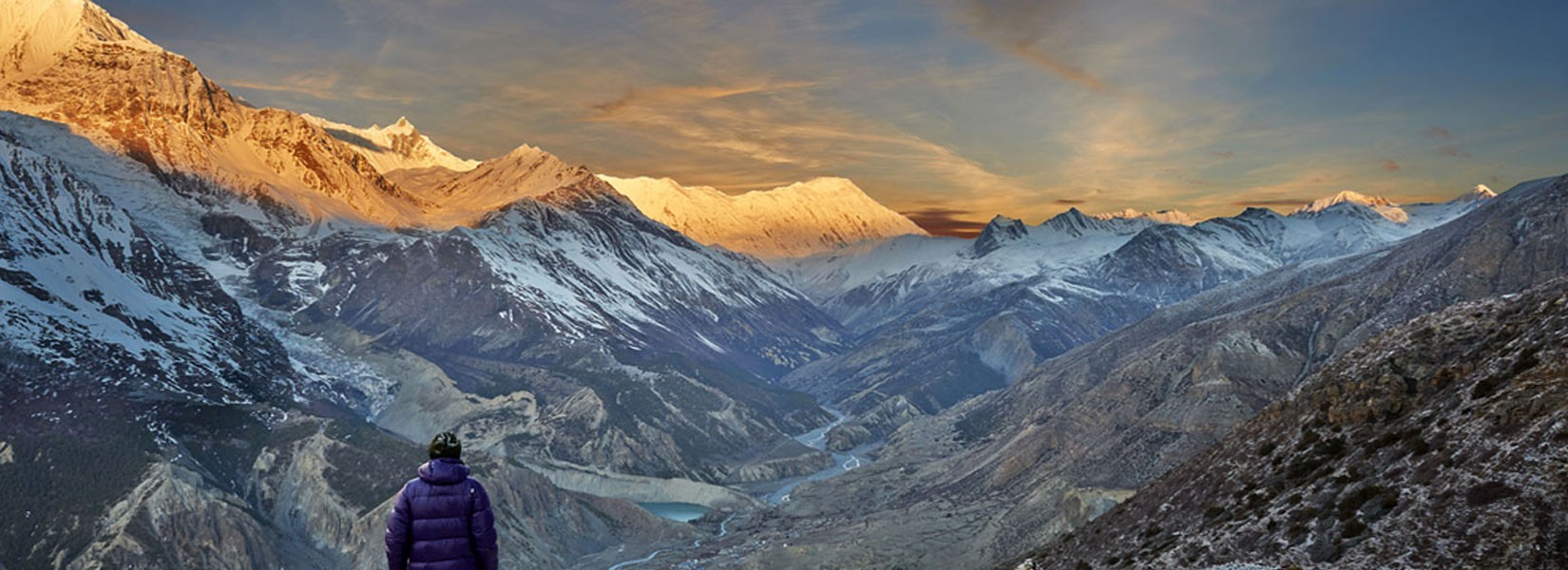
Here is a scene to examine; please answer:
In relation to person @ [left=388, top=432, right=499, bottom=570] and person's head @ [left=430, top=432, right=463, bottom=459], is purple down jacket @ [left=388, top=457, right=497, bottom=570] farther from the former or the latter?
person's head @ [left=430, top=432, right=463, bottom=459]

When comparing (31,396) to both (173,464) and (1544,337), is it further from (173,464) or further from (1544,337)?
(1544,337)

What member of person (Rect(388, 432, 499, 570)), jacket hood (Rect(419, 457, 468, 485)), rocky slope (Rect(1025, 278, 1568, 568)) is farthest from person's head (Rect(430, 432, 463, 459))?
rocky slope (Rect(1025, 278, 1568, 568))

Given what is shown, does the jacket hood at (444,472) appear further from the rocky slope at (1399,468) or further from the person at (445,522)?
the rocky slope at (1399,468)

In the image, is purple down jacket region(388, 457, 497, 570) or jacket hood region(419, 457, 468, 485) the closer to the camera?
jacket hood region(419, 457, 468, 485)

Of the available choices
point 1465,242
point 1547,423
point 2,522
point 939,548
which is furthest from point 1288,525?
point 2,522

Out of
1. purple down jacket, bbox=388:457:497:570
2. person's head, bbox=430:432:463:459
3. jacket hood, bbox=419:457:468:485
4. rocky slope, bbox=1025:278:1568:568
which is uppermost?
person's head, bbox=430:432:463:459

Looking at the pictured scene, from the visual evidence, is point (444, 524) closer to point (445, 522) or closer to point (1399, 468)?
point (445, 522)

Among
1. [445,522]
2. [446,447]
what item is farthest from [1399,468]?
[446,447]
